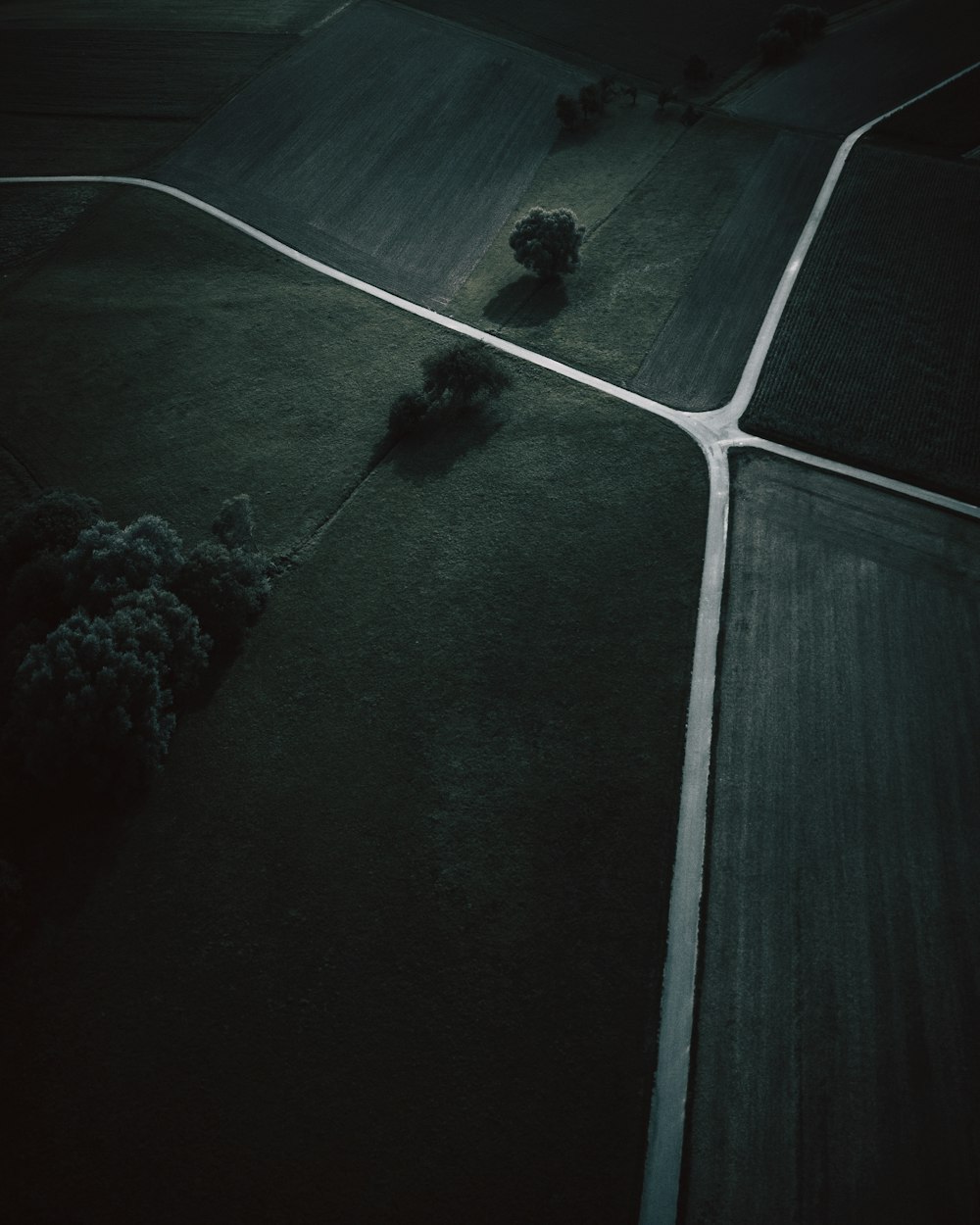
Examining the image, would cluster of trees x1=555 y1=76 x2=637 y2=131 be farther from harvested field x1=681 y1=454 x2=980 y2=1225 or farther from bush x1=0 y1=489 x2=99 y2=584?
bush x1=0 y1=489 x2=99 y2=584

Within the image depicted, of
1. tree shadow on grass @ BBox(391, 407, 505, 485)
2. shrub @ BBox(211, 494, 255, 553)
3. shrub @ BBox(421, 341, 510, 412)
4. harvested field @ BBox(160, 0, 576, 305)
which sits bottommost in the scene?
shrub @ BBox(211, 494, 255, 553)

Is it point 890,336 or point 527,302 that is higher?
point 527,302

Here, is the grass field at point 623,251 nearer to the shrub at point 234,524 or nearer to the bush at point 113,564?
the shrub at point 234,524

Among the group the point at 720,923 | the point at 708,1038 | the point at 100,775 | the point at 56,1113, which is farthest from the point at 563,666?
the point at 56,1113

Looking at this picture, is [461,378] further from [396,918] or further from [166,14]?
[166,14]

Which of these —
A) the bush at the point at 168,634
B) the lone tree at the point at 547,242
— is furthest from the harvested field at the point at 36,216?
the bush at the point at 168,634

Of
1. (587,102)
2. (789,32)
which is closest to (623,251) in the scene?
(587,102)

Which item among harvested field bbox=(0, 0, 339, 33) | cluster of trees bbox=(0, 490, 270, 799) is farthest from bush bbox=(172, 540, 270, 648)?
harvested field bbox=(0, 0, 339, 33)
